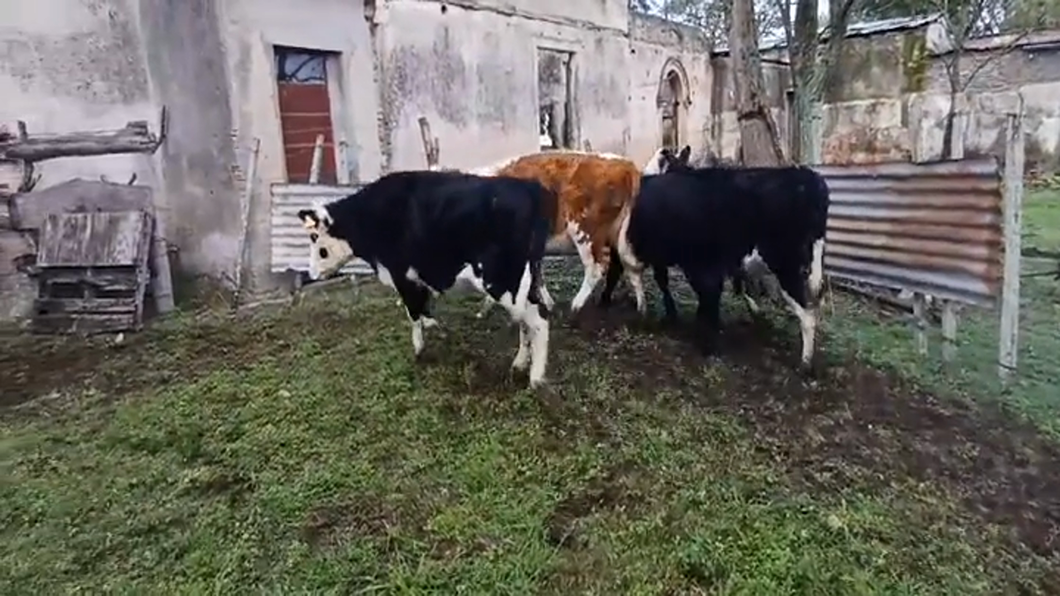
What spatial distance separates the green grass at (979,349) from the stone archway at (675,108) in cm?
967

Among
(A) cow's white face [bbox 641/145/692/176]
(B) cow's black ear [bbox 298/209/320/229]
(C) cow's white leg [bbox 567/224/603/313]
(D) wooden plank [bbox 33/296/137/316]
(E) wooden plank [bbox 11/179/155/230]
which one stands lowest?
(D) wooden plank [bbox 33/296/137/316]

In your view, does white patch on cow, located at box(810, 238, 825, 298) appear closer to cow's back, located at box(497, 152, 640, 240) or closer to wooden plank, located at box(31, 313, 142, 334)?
cow's back, located at box(497, 152, 640, 240)

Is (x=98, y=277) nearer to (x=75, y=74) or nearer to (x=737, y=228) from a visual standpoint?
(x=75, y=74)

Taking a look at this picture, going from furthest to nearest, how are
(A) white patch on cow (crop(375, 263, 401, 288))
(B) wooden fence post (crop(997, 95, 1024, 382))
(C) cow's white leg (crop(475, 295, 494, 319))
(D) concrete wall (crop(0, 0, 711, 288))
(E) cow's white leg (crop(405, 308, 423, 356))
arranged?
(D) concrete wall (crop(0, 0, 711, 288))
(C) cow's white leg (crop(475, 295, 494, 319))
(E) cow's white leg (crop(405, 308, 423, 356))
(A) white patch on cow (crop(375, 263, 401, 288))
(B) wooden fence post (crop(997, 95, 1024, 382))

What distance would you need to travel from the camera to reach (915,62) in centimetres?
1535

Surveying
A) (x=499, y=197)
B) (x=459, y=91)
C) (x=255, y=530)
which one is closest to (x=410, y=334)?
(x=499, y=197)

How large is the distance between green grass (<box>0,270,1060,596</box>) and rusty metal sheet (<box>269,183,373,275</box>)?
7.19 ft

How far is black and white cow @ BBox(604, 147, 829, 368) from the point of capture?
4789 mm

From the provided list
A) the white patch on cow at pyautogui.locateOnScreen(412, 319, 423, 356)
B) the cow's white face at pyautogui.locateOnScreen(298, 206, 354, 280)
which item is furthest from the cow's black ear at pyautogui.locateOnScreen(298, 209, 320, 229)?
the white patch on cow at pyautogui.locateOnScreen(412, 319, 423, 356)

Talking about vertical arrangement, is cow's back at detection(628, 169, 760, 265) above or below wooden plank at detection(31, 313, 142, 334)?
above

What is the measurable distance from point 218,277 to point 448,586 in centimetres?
545

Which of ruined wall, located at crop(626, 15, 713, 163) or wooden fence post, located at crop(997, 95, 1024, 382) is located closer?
wooden fence post, located at crop(997, 95, 1024, 382)

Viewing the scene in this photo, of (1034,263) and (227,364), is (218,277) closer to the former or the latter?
(227,364)

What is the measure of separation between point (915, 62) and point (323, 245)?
14.1 metres
